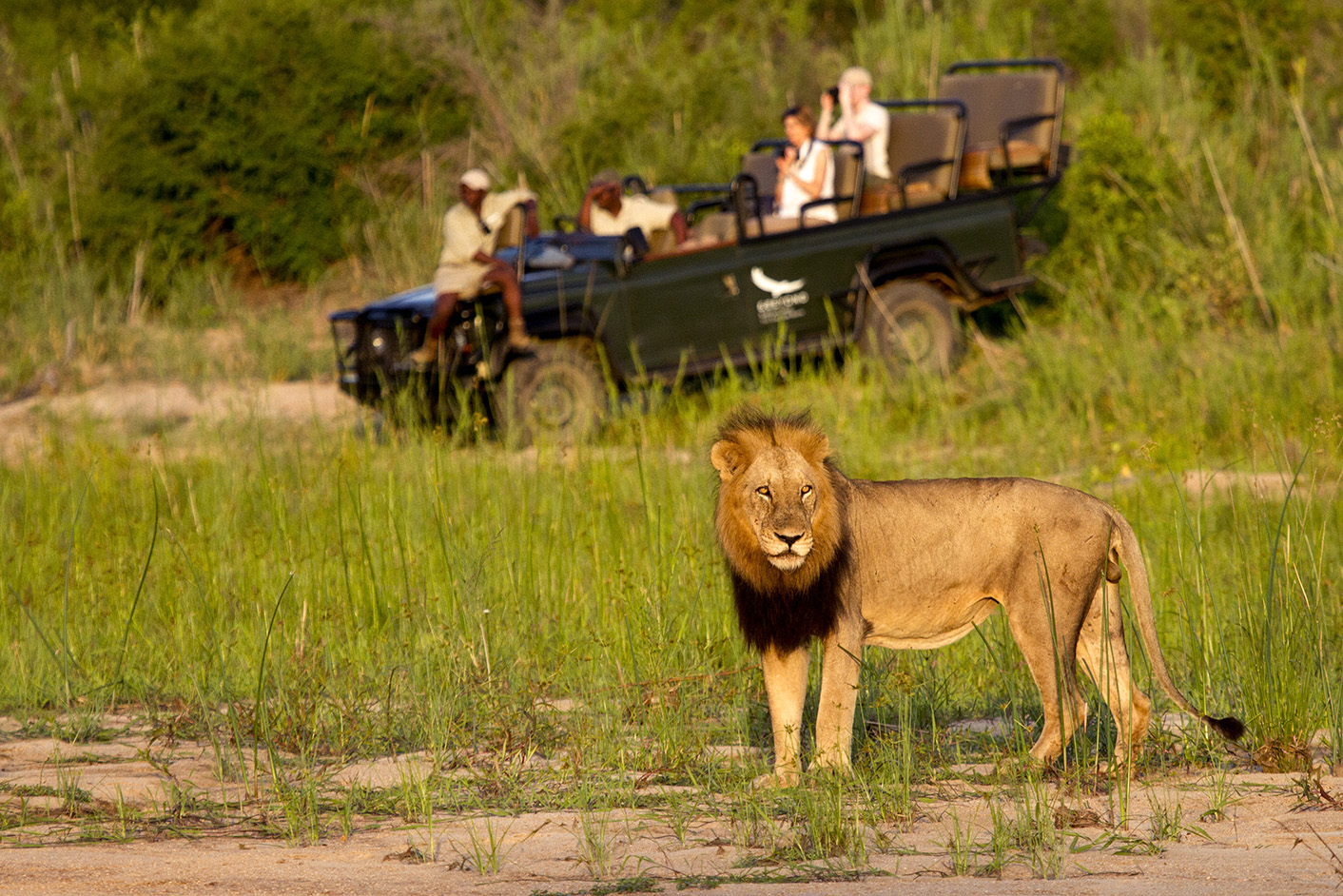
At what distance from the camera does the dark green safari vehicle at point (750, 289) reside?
9.45 meters

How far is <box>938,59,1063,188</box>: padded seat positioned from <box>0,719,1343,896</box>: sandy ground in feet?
25.1

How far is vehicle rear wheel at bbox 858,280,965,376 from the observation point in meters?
10.6

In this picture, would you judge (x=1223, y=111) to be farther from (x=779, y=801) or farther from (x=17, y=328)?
(x=779, y=801)

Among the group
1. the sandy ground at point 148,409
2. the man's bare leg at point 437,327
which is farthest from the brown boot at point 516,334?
the sandy ground at point 148,409

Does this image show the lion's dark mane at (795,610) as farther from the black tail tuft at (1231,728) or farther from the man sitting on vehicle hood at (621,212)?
the man sitting on vehicle hood at (621,212)

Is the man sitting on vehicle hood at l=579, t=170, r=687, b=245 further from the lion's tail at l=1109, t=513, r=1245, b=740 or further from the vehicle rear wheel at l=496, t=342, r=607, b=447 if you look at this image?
the lion's tail at l=1109, t=513, r=1245, b=740

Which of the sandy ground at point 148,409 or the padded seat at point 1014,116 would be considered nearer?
the sandy ground at point 148,409

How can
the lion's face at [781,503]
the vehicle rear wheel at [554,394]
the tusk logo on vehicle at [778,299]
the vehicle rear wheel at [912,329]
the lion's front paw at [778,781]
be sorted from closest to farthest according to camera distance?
the lion's face at [781,503] < the lion's front paw at [778,781] < the vehicle rear wheel at [554,394] < the tusk logo on vehicle at [778,299] < the vehicle rear wheel at [912,329]

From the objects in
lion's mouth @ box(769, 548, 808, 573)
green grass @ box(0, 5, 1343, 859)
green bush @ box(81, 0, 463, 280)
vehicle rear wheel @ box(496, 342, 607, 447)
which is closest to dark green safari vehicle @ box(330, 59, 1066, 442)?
vehicle rear wheel @ box(496, 342, 607, 447)

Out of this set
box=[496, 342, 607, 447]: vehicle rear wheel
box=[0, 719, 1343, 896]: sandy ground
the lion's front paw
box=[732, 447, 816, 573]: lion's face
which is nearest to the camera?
box=[0, 719, 1343, 896]: sandy ground

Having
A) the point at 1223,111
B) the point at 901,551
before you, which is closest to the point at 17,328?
the point at 901,551

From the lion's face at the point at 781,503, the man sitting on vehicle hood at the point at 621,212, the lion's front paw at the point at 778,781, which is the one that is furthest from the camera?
the man sitting on vehicle hood at the point at 621,212

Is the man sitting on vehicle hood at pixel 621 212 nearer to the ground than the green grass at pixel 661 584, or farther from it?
farther from it

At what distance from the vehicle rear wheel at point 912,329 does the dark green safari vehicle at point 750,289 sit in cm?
1
